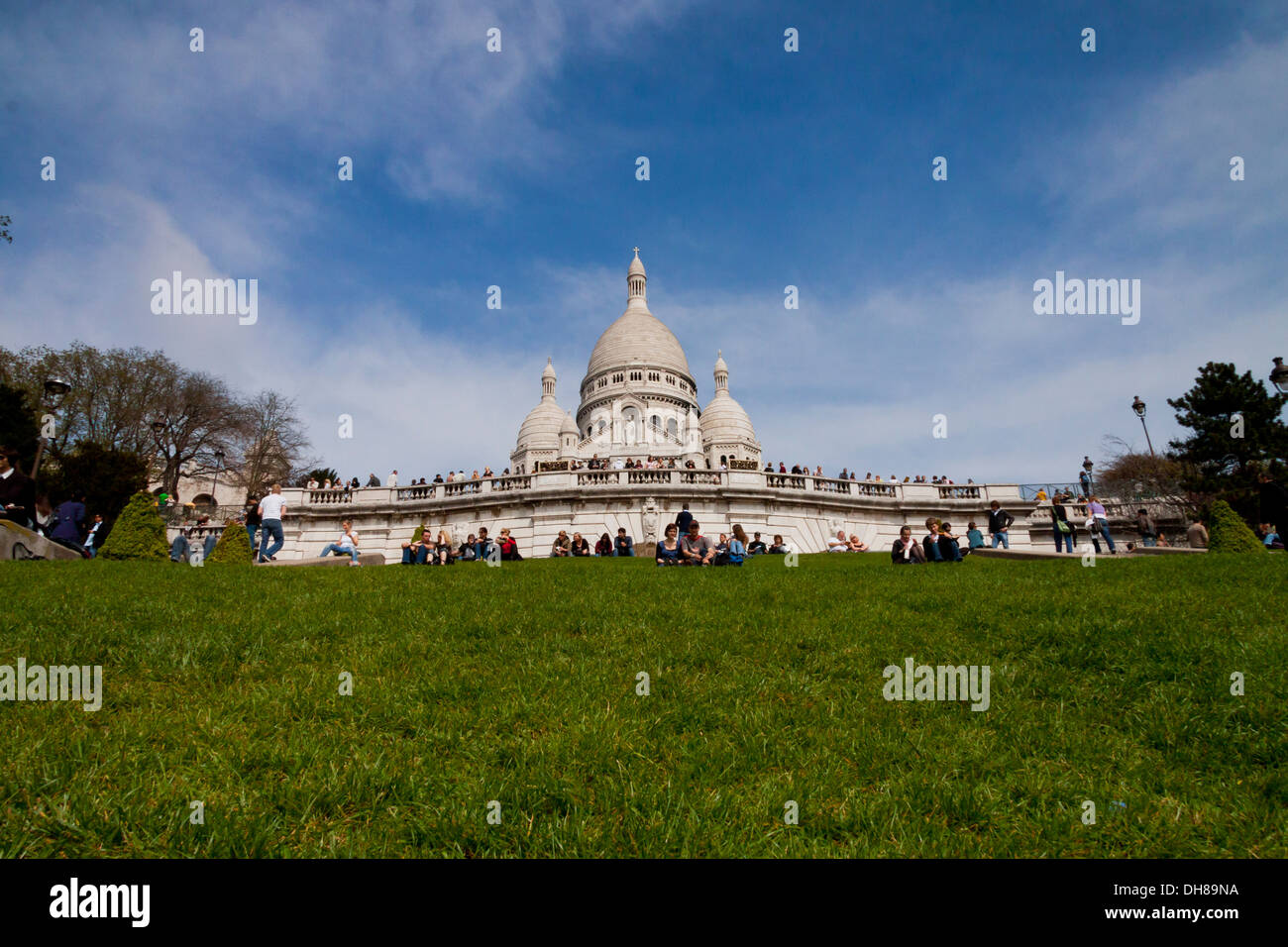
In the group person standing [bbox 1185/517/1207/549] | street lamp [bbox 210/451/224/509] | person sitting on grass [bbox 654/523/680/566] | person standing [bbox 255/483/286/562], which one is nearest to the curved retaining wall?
street lamp [bbox 210/451/224/509]

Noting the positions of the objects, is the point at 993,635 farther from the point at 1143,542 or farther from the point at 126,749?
the point at 1143,542

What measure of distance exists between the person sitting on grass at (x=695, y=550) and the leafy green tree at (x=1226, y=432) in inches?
1503

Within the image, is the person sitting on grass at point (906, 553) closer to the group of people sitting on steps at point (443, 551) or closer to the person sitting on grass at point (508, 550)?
the group of people sitting on steps at point (443, 551)

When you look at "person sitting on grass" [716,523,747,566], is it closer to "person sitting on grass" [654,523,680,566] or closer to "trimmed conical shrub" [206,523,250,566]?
"person sitting on grass" [654,523,680,566]

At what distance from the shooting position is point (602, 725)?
4.56 meters

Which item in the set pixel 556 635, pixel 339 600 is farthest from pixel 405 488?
pixel 556 635

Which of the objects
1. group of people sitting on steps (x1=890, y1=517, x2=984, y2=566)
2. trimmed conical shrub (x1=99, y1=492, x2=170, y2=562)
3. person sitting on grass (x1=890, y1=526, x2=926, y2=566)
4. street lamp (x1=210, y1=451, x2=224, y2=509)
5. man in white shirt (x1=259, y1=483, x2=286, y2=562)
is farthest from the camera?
street lamp (x1=210, y1=451, x2=224, y2=509)

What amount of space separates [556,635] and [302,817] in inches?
145

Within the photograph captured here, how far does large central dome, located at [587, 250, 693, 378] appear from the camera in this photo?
9669 cm

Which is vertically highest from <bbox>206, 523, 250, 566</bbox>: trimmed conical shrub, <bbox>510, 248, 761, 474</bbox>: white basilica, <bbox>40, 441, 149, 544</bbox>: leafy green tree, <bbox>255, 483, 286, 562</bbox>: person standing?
<bbox>510, 248, 761, 474</bbox>: white basilica

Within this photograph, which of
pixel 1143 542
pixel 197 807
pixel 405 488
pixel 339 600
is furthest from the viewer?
pixel 405 488

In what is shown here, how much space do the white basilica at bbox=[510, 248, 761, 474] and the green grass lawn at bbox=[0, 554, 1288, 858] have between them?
67.2 m
